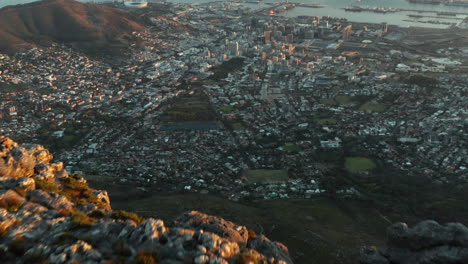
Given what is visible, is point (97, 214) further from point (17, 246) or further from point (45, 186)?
point (17, 246)

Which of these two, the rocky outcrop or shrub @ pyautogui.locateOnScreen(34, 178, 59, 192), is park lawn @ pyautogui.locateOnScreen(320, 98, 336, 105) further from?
shrub @ pyautogui.locateOnScreen(34, 178, 59, 192)

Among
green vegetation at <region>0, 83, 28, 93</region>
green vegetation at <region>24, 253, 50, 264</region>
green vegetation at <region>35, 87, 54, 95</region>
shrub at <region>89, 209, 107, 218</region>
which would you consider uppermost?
green vegetation at <region>24, 253, 50, 264</region>

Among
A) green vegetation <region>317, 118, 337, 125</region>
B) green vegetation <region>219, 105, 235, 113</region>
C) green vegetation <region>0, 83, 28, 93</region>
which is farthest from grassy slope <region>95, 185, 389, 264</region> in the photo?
green vegetation <region>0, 83, 28, 93</region>

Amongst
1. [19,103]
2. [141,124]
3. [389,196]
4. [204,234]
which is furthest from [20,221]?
[19,103]

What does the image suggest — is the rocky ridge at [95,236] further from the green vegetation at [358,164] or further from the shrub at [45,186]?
the green vegetation at [358,164]

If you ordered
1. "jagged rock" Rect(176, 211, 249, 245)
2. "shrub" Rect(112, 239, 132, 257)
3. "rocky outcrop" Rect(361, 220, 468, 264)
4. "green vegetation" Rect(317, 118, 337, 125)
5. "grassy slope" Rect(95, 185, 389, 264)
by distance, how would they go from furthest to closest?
"green vegetation" Rect(317, 118, 337, 125), "grassy slope" Rect(95, 185, 389, 264), "jagged rock" Rect(176, 211, 249, 245), "rocky outcrop" Rect(361, 220, 468, 264), "shrub" Rect(112, 239, 132, 257)

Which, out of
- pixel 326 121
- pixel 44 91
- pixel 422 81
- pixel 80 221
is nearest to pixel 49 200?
pixel 80 221

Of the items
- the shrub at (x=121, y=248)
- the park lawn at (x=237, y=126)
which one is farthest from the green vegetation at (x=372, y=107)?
the shrub at (x=121, y=248)

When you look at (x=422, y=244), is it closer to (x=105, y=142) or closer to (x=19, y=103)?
(x=105, y=142)
